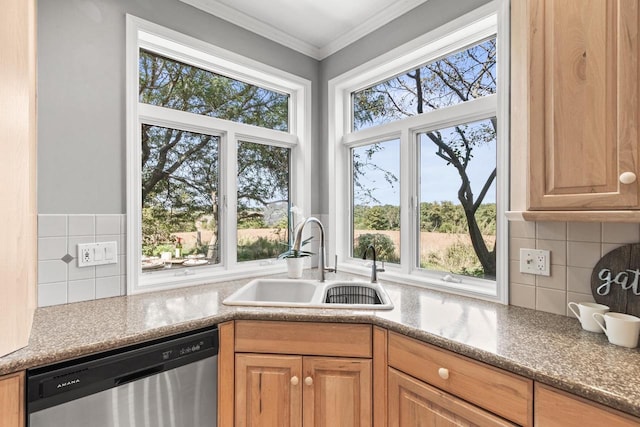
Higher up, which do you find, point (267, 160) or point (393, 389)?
point (267, 160)

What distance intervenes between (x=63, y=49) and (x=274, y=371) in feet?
5.82

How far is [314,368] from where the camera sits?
141cm

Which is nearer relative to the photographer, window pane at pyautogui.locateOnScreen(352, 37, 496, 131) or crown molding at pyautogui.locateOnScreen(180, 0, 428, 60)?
window pane at pyautogui.locateOnScreen(352, 37, 496, 131)

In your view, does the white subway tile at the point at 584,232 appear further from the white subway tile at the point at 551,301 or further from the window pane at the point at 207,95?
the window pane at the point at 207,95

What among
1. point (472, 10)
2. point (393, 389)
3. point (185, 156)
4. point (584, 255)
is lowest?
point (393, 389)

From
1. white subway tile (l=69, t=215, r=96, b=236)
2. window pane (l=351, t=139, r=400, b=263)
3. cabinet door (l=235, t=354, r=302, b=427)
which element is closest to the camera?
cabinet door (l=235, t=354, r=302, b=427)

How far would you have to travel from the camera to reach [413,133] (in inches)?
82.3

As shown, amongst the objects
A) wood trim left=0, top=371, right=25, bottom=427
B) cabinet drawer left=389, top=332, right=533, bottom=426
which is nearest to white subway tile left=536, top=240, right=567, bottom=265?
cabinet drawer left=389, top=332, right=533, bottom=426

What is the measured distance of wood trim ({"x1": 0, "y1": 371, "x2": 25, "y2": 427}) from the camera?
948mm

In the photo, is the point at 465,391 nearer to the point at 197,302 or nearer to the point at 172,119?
the point at 197,302

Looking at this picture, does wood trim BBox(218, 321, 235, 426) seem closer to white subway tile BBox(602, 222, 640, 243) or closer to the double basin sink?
the double basin sink

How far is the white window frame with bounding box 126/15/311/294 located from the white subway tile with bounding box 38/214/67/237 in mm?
268

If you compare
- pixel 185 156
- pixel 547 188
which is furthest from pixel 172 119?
pixel 547 188

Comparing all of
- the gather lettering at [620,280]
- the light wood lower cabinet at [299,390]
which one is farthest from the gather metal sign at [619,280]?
the light wood lower cabinet at [299,390]
